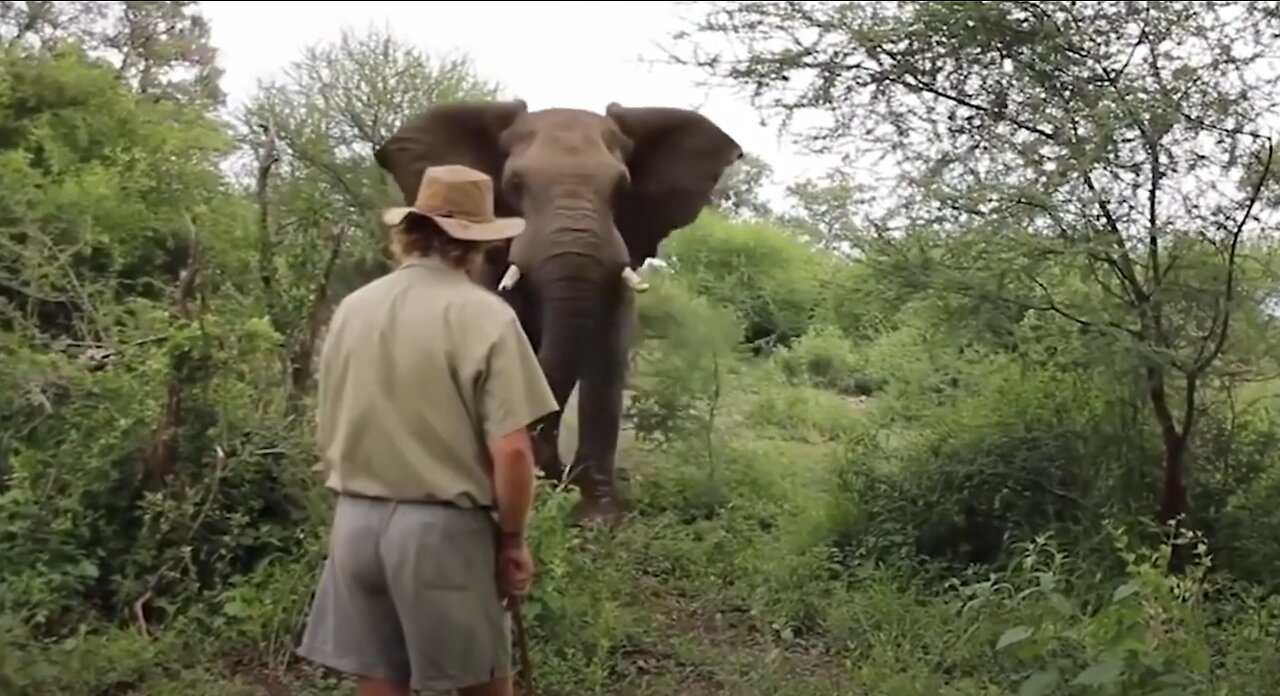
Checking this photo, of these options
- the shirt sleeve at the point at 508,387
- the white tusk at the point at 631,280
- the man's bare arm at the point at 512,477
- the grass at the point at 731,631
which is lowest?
the grass at the point at 731,631

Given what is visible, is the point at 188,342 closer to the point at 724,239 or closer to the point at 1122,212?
the point at 1122,212

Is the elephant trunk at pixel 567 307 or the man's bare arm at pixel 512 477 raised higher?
the elephant trunk at pixel 567 307

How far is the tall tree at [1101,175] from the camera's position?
6.71 metres

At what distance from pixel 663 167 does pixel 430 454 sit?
18.0 ft

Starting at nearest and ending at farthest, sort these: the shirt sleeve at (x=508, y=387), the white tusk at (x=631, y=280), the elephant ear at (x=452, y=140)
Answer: the shirt sleeve at (x=508, y=387), the white tusk at (x=631, y=280), the elephant ear at (x=452, y=140)

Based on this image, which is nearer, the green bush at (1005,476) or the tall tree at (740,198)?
the green bush at (1005,476)

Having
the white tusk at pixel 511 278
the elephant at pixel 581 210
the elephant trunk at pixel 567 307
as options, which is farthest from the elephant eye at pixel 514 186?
the elephant trunk at pixel 567 307

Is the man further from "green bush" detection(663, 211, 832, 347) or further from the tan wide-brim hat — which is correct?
"green bush" detection(663, 211, 832, 347)

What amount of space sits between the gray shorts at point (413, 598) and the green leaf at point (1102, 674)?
1659 mm

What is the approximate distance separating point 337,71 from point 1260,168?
7.74 m

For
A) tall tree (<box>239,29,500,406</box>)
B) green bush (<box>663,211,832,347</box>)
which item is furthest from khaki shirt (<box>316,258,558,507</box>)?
green bush (<box>663,211,832,347</box>)

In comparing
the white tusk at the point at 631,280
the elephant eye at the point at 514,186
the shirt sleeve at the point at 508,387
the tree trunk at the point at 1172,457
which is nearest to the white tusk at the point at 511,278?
the elephant eye at the point at 514,186

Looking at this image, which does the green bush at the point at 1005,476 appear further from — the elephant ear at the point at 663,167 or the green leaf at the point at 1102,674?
the green leaf at the point at 1102,674

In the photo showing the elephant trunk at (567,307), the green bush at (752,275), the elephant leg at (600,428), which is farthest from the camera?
the green bush at (752,275)
